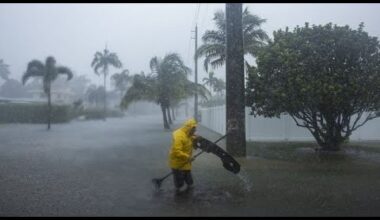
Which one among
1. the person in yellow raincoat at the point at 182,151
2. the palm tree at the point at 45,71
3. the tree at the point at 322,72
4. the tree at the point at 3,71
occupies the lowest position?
the person in yellow raincoat at the point at 182,151

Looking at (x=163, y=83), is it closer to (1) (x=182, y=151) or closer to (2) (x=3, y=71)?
(1) (x=182, y=151)

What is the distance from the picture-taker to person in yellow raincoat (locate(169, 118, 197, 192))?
8.58m

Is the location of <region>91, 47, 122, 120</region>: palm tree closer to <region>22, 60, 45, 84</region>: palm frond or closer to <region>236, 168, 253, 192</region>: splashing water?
<region>22, 60, 45, 84</region>: palm frond

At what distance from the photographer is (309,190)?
912 cm

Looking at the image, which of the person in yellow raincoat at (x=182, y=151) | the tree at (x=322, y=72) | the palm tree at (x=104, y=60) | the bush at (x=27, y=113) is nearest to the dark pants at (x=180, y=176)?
the person in yellow raincoat at (x=182, y=151)

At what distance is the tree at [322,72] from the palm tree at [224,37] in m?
12.0

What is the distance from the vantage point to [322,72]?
48.1ft

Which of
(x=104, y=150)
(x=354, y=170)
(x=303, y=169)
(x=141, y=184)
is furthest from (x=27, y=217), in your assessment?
(x=104, y=150)

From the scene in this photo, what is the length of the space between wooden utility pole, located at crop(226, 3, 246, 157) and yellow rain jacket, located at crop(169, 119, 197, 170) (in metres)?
5.82

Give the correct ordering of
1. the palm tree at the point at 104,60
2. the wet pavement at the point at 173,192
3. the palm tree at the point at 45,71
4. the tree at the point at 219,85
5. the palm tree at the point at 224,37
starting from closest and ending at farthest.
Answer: the wet pavement at the point at 173,192 < the palm tree at the point at 224,37 < the palm tree at the point at 45,71 < the palm tree at the point at 104,60 < the tree at the point at 219,85

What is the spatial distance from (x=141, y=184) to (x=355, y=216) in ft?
15.3

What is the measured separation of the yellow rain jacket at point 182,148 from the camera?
857 centimetres

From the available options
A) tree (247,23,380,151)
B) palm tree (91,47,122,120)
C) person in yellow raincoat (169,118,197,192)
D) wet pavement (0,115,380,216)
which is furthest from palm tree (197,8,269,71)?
palm tree (91,47,122,120)

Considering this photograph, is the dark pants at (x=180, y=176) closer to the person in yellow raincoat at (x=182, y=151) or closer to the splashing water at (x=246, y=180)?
the person in yellow raincoat at (x=182, y=151)
